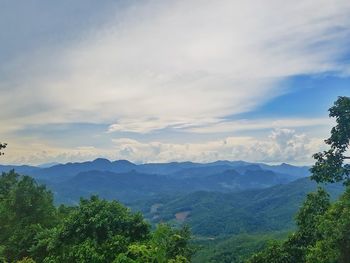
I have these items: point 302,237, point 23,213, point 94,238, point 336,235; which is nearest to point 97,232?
point 94,238

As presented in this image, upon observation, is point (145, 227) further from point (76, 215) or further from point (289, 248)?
point (289, 248)

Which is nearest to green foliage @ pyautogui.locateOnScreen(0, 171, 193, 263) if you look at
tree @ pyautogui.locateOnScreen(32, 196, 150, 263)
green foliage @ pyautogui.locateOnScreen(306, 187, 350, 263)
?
tree @ pyautogui.locateOnScreen(32, 196, 150, 263)

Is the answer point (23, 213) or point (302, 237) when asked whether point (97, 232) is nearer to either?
point (23, 213)

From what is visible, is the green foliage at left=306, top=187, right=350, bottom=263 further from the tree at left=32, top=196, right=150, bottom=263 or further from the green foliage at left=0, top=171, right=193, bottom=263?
the tree at left=32, top=196, right=150, bottom=263

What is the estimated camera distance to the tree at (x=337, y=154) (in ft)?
79.8

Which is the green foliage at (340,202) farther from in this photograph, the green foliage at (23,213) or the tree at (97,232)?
the green foliage at (23,213)

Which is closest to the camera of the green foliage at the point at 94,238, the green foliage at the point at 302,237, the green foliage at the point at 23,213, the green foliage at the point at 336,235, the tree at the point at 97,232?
the green foliage at the point at 336,235

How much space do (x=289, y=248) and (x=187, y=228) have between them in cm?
959

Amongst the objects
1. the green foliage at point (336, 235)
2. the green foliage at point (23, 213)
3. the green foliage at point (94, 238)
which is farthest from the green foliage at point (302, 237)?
the green foliage at point (23, 213)

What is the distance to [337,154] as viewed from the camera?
25.2 meters

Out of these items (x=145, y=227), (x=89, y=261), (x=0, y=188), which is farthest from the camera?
(x=0, y=188)

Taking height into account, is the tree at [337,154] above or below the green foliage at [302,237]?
above

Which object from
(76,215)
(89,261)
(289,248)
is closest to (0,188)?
(76,215)

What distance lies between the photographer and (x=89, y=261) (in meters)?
23.1
